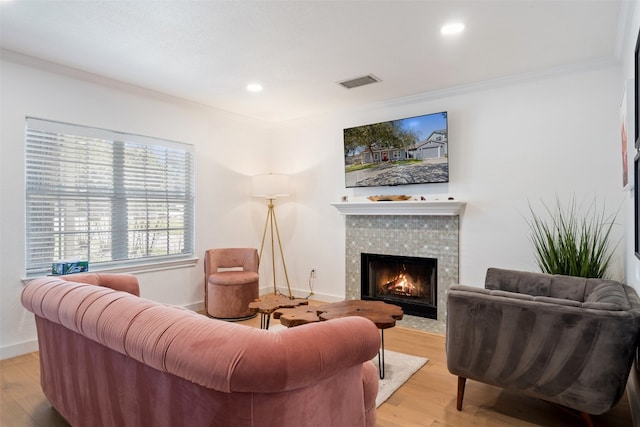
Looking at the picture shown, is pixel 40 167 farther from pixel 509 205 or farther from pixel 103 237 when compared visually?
pixel 509 205

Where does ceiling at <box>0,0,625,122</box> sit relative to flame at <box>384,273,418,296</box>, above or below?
above

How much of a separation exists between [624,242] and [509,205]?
3.07 feet

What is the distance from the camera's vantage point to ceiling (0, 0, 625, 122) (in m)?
2.41

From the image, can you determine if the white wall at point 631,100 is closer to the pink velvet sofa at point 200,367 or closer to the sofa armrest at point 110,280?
the pink velvet sofa at point 200,367

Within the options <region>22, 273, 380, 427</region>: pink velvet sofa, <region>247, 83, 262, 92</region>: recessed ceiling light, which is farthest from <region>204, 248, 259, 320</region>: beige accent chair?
<region>22, 273, 380, 427</region>: pink velvet sofa

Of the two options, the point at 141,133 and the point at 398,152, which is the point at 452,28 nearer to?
the point at 398,152

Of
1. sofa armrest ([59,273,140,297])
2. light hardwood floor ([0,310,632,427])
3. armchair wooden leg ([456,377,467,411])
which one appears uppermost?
sofa armrest ([59,273,140,297])

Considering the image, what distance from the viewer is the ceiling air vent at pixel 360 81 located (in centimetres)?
363

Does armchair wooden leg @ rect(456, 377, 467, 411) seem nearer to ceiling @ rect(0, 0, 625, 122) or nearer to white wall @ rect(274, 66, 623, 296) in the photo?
white wall @ rect(274, 66, 623, 296)

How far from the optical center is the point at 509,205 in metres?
3.65

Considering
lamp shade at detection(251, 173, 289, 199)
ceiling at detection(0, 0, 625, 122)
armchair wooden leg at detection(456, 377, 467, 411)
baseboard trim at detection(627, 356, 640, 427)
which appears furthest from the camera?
lamp shade at detection(251, 173, 289, 199)

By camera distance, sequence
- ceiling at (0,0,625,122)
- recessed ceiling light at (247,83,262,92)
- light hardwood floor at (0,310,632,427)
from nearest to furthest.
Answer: light hardwood floor at (0,310,632,427)
ceiling at (0,0,625,122)
recessed ceiling light at (247,83,262,92)

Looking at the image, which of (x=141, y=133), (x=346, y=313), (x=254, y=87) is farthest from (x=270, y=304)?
(x=141, y=133)

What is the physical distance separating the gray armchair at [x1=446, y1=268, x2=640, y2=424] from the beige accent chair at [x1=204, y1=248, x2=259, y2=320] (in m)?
2.47
